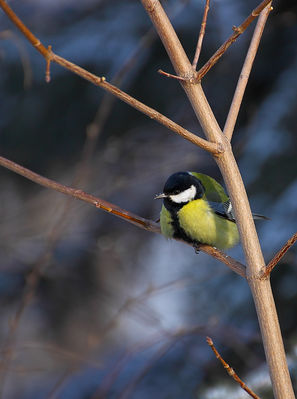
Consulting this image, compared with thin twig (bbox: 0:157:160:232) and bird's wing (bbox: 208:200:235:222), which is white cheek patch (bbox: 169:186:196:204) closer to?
bird's wing (bbox: 208:200:235:222)

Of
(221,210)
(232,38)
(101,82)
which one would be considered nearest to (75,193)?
(101,82)

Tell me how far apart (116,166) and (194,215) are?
6.17 ft

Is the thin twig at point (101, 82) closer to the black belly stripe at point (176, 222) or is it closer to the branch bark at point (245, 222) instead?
the branch bark at point (245, 222)

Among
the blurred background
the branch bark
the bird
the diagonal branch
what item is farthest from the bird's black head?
the blurred background

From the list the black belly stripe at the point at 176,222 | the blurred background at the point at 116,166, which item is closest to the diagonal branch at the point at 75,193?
the black belly stripe at the point at 176,222

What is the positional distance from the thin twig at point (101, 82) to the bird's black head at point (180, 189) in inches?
49.5

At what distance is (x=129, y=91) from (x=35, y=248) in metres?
1.55

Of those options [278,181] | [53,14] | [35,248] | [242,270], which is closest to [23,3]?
[53,14]

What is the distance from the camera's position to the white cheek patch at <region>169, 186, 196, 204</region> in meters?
2.47

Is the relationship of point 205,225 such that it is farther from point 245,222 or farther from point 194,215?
point 245,222

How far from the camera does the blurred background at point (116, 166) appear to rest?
4.09 meters

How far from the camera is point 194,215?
2.50 m

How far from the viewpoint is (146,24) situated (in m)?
4.82

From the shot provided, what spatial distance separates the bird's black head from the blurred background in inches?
52.9
